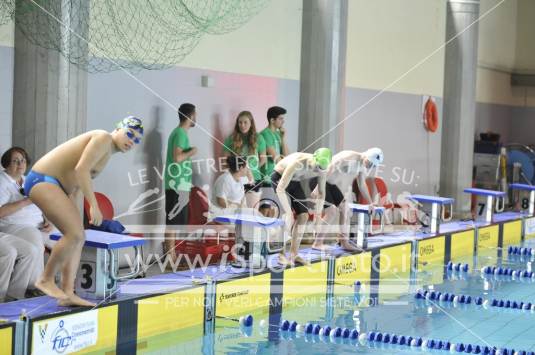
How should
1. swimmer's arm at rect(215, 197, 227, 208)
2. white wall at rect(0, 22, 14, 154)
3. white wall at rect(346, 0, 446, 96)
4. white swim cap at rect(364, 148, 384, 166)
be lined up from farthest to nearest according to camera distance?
white wall at rect(346, 0, 446, 96) < swimmer's arm at rect(215, 197, 227, 208) < white swim cap at rect(364, 148, 384, 166) < white wall at rect(0, 22, 14, 154)

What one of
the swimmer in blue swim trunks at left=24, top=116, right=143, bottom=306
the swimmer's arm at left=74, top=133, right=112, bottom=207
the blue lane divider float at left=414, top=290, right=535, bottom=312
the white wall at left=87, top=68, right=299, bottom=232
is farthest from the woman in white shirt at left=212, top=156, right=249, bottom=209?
the swimmer's arm at left=74, top=133, right=112, bottom=207

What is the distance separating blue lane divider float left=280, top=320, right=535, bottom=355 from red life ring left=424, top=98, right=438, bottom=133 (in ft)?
27.2

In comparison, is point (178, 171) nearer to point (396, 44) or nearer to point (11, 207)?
point (11, 207)

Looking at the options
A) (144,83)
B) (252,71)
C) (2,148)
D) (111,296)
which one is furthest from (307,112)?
(111,296)

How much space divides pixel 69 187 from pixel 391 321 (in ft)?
9.73

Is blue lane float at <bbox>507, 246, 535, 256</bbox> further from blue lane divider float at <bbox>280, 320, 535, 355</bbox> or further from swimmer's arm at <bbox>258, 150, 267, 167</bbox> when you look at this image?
blue lane divider float at <bbox>280, 320, 535, 355</bbox>

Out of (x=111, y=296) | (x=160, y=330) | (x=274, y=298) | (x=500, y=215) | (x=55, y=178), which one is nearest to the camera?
(x=55, y=178)

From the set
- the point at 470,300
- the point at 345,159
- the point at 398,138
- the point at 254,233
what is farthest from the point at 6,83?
the point at 398,138

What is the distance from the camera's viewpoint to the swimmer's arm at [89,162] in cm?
526

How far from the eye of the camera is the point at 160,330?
6.27 m

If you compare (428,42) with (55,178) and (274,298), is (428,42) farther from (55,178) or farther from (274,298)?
(55,178)

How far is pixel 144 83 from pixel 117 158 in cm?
83

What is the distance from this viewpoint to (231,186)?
29.0 feet

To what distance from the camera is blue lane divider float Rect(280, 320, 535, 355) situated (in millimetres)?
6023
